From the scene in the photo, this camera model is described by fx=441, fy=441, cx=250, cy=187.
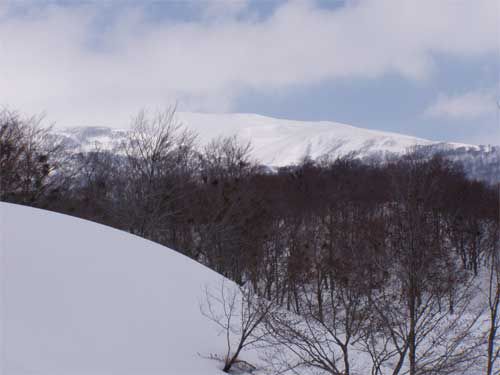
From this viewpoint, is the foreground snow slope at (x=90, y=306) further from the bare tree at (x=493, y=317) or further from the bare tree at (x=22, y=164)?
the bare tree at (x=22, y=164)

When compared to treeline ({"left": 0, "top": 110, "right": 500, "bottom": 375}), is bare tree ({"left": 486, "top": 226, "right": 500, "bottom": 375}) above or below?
below

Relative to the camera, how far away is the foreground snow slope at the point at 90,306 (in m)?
5.82

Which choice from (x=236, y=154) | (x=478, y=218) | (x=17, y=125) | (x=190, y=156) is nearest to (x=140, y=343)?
(x=17, y=125)

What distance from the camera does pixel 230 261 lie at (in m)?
25.6

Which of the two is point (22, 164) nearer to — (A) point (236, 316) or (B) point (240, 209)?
(B) point (240, 209)

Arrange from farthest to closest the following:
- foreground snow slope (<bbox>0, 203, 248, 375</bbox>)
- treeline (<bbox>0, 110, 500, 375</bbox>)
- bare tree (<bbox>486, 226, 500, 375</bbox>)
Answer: treeline (<bbox>0, 110, 500, 375</bbox>) → bare tree (<bbox>486, 226, 500, 375</bbox>) → foreground snow slope (<bbox>0, 203, 248, 375</bbox>)

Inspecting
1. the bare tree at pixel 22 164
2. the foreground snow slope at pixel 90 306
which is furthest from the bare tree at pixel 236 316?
the bare tree at pixel 22 164

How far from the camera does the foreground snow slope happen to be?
5.82 m

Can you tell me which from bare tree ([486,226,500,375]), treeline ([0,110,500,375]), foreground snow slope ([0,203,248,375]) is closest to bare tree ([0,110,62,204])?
treeline ([0,110,500,375])

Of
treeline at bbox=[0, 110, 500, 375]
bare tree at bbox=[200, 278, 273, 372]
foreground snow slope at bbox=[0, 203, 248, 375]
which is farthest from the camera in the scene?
treeline at bbox=[0, 110, 500, 375]

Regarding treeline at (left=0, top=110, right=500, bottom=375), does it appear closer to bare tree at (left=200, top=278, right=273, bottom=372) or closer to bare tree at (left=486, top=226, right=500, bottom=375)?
bare tree at (left=486, top=226, right=500, bottom=375)

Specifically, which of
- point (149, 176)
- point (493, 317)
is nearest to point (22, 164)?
point (149, 176)

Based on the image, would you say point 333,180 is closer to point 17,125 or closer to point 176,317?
point 17,125

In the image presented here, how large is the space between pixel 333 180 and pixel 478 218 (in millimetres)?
13261
